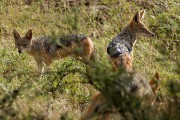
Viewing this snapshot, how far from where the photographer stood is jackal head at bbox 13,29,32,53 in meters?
9.69

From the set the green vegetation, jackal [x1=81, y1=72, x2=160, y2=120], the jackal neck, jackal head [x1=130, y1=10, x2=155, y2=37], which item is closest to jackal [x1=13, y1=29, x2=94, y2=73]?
the green vegetation

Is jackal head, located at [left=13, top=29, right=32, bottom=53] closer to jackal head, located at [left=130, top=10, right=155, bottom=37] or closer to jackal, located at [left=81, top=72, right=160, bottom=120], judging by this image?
jackal head, located at [left=130, top=10, right=155, bottom=37]

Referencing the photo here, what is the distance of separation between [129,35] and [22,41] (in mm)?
2042

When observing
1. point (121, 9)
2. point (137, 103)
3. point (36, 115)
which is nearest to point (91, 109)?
point (36, 115)

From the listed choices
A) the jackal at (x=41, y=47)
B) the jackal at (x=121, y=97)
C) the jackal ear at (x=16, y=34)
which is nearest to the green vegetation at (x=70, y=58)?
the jackal at (x=41, y=47)

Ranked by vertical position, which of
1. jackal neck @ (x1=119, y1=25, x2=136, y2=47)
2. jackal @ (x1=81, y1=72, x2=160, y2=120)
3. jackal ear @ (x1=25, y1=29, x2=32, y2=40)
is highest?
jackal @ (x1=81, y1=72, x2=160, y2=120)

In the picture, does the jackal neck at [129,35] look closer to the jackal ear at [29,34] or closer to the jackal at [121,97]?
the jackal ear at [29,34]

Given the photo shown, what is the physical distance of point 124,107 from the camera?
4.04 metres

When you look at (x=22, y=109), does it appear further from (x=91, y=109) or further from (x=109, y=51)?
(x=109, y=51)

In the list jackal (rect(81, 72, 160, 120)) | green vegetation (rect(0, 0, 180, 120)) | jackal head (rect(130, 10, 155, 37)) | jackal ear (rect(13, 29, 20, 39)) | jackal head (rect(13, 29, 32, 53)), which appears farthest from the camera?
jackal ear (rect(13, 29, 20, 39))

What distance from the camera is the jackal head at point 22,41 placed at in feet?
31.8

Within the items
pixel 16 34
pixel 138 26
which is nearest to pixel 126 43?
pixel 138 26

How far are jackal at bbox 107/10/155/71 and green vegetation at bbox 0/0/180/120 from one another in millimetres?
201

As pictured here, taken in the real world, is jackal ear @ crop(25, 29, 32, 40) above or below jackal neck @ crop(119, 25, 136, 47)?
Answer: below
